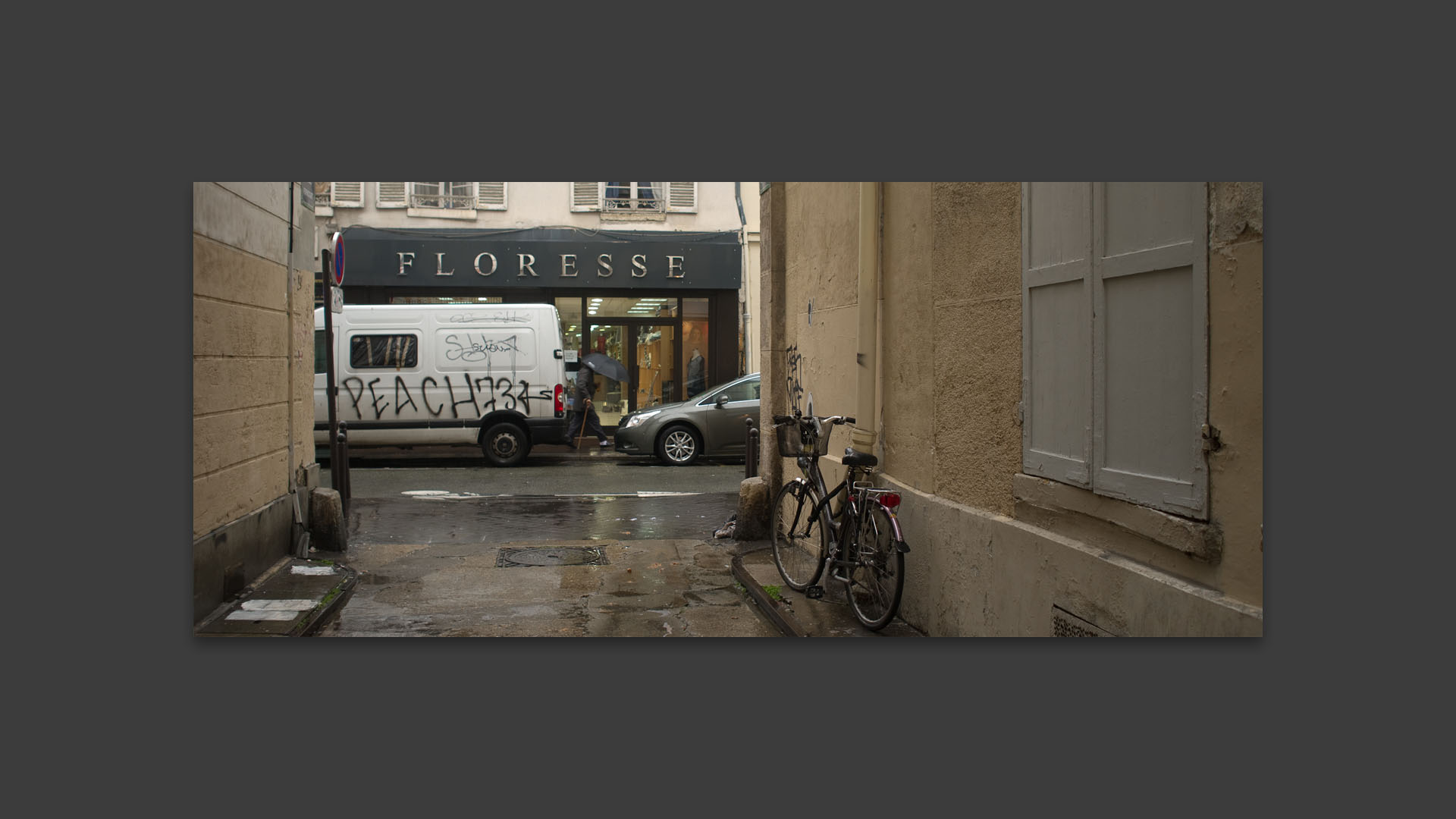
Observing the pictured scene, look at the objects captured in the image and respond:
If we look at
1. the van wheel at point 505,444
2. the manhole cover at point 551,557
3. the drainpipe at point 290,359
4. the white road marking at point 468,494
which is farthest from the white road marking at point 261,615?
the van wheel at point 505,444

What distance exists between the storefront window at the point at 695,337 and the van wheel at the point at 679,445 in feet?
14.1

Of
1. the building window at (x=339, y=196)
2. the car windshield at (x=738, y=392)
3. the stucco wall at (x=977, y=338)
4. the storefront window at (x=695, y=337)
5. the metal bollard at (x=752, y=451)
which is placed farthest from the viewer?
the storefront window at (x=695, y=337)

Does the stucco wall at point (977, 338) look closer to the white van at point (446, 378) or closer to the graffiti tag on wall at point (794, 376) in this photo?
the graffiti tag on wall at point (794, 376)

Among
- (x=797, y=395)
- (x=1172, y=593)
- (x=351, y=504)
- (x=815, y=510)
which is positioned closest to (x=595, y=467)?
(x=351, y=504)

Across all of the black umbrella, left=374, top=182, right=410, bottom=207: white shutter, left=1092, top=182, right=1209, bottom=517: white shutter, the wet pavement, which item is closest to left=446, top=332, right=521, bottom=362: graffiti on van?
the black umbrella

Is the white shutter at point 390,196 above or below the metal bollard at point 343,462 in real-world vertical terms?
above

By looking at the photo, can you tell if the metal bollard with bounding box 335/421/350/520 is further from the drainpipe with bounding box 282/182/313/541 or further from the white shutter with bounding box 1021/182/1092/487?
the white shutter with bounding box 1021/182/1092/487

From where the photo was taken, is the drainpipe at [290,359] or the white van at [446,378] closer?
the drainpipe at [290,359]

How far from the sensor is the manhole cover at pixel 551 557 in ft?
25.9

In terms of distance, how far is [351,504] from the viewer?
10.7 metres

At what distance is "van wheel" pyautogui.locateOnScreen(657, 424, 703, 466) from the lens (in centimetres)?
1436

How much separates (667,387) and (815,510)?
12.4 metres

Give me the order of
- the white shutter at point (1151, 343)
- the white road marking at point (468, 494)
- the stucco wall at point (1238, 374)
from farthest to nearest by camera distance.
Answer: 1. the white road marking at point (468, 494)
2. the white shutter at point (1151, 343)
3. the stucco wall at point (1238, 374)

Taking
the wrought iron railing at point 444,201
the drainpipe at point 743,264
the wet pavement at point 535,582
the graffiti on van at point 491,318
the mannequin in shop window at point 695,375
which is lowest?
the wet pavement at point 535,582
